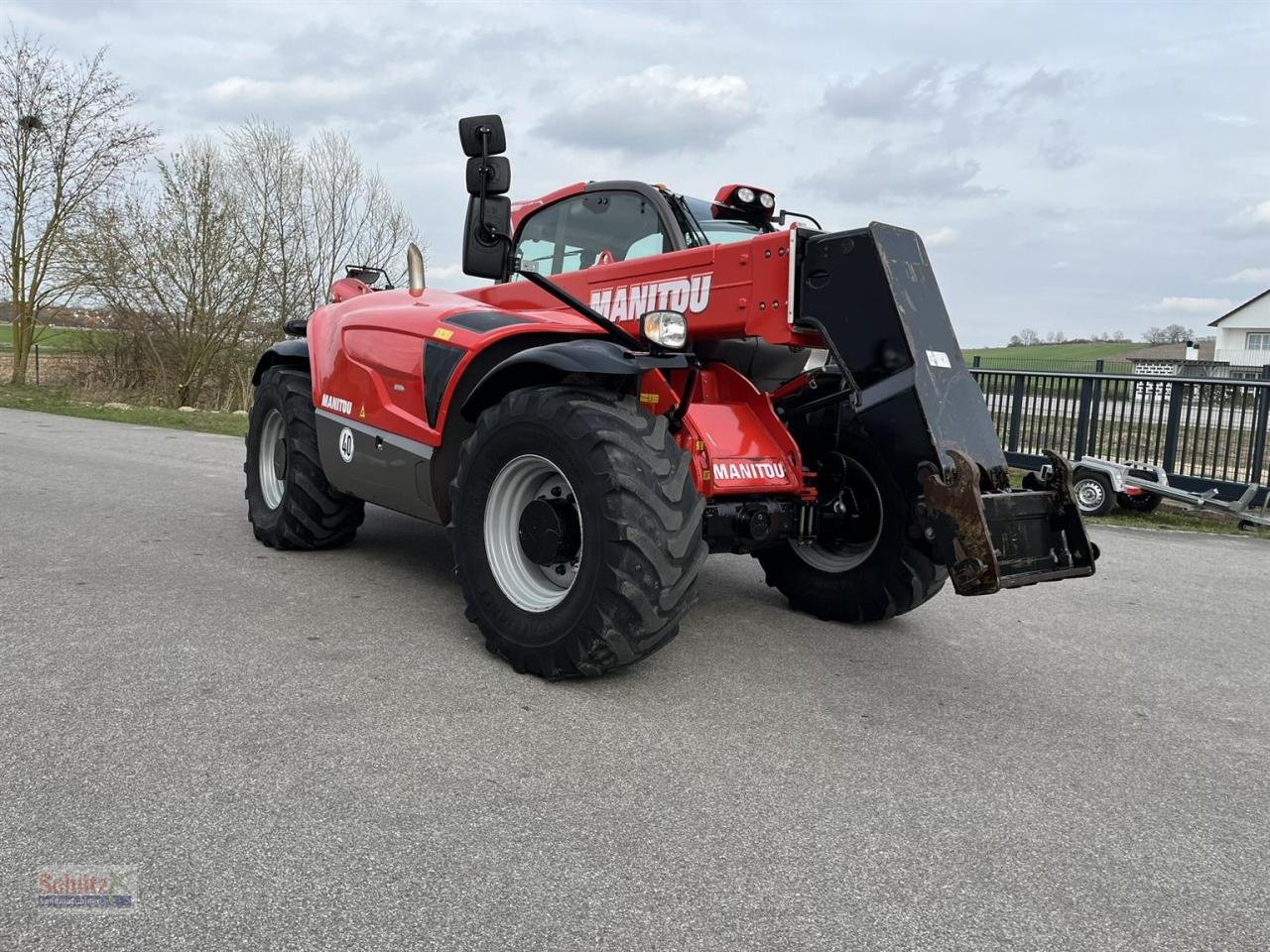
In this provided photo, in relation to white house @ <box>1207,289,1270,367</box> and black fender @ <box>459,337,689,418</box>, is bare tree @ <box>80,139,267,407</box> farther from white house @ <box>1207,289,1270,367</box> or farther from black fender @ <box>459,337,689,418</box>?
white house @ <box>1207,289,1270,367</box>

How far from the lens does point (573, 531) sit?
13.6 ft

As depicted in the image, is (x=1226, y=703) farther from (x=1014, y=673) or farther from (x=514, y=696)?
(x=514, y=696)

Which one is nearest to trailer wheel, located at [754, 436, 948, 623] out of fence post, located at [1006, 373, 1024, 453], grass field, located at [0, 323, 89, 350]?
fence post, located at [1006, 373, 1024, 453]

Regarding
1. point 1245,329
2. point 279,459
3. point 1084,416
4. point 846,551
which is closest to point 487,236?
point 846,551

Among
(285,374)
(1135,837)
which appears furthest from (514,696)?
(285,374)

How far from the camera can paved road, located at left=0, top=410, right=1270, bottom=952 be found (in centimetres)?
237

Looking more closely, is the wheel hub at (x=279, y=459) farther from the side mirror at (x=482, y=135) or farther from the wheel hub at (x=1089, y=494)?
the wheel hub at (x=1089, y=494)

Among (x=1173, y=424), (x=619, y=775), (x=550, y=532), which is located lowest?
(x=619, y=775)

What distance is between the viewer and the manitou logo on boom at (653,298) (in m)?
4.58

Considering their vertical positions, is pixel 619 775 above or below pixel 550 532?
below

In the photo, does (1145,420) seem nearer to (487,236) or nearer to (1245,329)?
(487,236)

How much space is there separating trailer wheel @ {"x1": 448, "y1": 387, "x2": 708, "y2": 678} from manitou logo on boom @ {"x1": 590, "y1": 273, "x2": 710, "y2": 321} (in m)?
0.83

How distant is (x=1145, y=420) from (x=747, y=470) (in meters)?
7.85

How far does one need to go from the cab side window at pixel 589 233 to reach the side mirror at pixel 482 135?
0.96 metres
